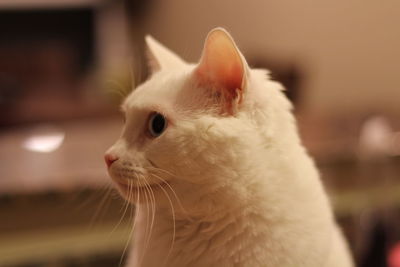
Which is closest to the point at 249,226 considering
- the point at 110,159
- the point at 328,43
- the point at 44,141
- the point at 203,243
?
the point at 203,243

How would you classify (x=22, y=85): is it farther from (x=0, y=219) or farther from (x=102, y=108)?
(x=0, y=219)

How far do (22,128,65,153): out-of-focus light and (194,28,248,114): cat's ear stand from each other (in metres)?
0.92

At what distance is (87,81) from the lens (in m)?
2.53

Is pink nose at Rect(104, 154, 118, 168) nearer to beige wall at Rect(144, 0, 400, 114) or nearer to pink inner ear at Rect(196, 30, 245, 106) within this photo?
pink inner ear at Rect(196, 30, 245, 106)

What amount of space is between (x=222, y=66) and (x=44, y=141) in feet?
3.45

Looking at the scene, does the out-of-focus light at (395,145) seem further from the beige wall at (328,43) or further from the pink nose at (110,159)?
the pink nose at (110,159)

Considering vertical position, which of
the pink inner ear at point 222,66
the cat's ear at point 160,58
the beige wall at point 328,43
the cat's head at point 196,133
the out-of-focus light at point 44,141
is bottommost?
the out-of-focus light at point 44,141

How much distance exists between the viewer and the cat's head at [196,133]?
1.66ft

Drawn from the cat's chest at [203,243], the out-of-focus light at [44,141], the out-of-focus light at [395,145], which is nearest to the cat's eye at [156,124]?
the cat's chest at [203,243]

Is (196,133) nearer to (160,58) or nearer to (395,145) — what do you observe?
(160,58)

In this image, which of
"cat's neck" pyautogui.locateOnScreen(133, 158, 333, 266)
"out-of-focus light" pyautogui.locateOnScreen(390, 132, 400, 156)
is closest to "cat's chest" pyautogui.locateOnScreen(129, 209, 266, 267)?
"cat's neck" pyautogui.locateOnScreen(133, 158, 333, 266)

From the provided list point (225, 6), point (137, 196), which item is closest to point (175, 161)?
point (137, 196)

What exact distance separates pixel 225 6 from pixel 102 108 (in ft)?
3.27

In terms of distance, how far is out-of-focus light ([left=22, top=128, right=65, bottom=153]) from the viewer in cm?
138
